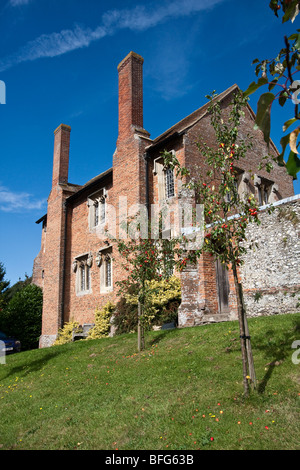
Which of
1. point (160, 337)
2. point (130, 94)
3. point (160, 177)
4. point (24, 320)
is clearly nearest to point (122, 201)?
point (160, 177)

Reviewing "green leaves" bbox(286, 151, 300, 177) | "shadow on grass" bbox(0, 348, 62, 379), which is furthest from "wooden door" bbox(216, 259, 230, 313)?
"green leaves" bbox(286, 151, 300, 177)

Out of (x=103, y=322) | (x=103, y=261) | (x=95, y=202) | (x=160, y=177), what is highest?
(x=95, y=202)

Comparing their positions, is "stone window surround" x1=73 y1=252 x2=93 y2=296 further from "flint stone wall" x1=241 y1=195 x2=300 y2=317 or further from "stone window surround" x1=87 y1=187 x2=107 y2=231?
"flint stone wall" x1=241 y1=195 x2=300 y2=317

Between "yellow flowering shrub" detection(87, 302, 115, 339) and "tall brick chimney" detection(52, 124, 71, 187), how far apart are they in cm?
1051

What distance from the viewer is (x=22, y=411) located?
7266mm

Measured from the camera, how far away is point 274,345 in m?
7.21

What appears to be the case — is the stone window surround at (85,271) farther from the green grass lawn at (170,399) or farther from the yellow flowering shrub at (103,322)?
the green grass lawn at (170,399)

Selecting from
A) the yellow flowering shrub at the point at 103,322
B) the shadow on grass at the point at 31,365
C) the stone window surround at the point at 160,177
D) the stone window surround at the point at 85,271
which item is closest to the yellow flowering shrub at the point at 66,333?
the stone window surround at the point at 85,271

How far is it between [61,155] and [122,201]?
31.4 feet

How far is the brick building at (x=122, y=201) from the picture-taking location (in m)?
12.6

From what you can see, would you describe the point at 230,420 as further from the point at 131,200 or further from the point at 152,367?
the point at 131,200

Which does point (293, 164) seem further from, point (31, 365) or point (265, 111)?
point (31, 365)
